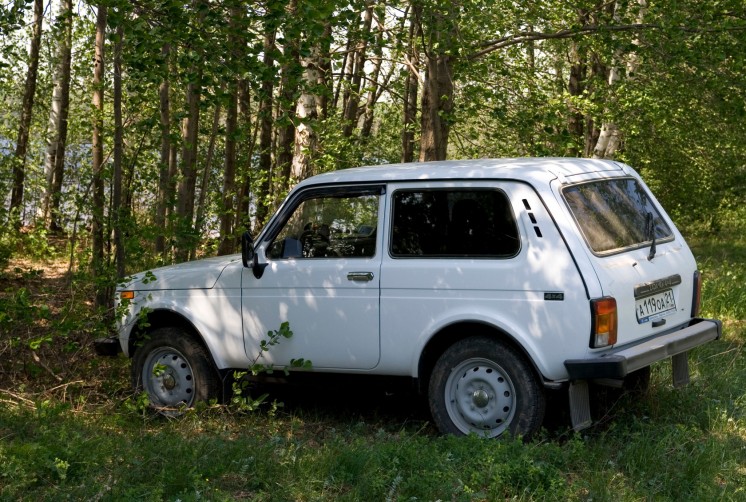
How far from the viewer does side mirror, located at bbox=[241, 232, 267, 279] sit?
750cm

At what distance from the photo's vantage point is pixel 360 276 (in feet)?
23.6

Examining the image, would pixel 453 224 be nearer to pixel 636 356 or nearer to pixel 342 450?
pixel 636 356

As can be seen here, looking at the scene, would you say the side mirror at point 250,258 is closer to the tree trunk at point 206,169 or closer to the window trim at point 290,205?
the window trim at point 290,205

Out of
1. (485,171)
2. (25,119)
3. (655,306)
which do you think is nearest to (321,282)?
(485,171)

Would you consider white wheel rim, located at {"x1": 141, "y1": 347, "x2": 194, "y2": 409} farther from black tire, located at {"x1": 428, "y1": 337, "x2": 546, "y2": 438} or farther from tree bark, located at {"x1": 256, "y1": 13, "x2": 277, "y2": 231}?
tree bark, located at {"x1": 256, "y1": 13, "x2": 277, "y2": 231}

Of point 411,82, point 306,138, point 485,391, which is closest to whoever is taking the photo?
point 485,391

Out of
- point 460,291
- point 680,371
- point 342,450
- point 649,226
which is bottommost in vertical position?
point 342,450

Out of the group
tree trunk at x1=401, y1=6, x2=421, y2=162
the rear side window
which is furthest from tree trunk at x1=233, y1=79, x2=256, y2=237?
the rear side window

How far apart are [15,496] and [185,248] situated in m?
5.45

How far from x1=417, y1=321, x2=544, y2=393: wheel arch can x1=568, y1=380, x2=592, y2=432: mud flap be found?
0.70 ft

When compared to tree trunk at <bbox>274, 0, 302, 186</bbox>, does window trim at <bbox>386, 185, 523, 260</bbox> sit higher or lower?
lower

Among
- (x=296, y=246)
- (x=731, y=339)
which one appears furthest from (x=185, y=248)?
(x=731, y=339)

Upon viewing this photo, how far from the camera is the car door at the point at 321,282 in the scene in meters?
7.21

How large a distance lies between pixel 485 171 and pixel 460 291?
82 cm
